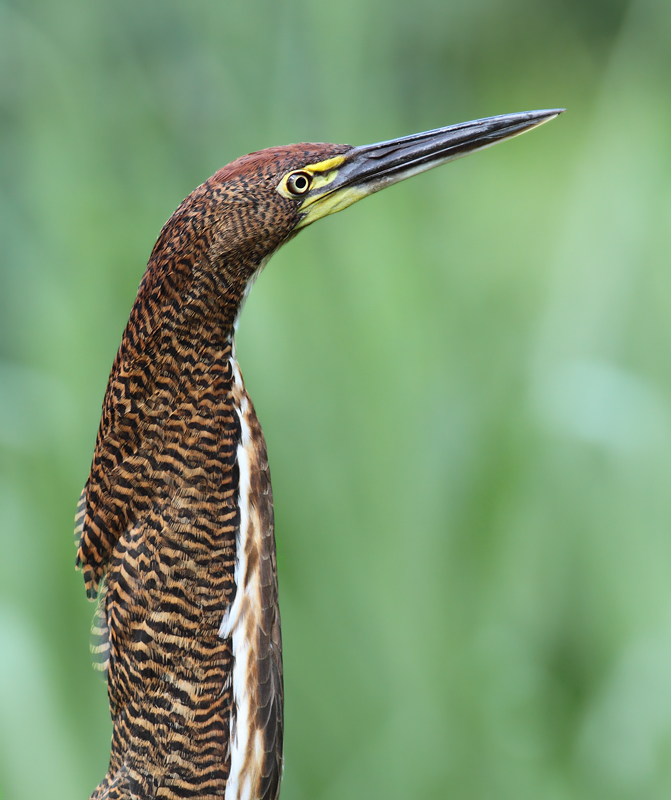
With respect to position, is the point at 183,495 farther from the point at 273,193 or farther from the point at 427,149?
the point at 427,149

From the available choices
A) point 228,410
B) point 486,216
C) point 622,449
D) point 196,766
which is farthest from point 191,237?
point 486,216

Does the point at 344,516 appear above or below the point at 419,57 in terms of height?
below

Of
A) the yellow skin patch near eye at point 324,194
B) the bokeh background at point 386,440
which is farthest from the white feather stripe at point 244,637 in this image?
the bokeh background at point 386,440

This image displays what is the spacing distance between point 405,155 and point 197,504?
339mm

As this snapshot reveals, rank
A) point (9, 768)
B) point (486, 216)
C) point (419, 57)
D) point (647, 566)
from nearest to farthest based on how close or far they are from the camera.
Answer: point (9, 768) < point (647, 566) < point (486, 216) < point (419, 57)

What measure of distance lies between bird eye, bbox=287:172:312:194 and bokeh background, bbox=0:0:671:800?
0.37 metres

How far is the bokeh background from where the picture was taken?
1.07 meters

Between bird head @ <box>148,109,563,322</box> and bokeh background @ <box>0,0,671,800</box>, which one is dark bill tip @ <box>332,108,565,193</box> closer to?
bird head @ <box>148,109,563,322</box>

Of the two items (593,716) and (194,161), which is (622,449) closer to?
(593,716)

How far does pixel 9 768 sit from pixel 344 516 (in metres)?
0.48

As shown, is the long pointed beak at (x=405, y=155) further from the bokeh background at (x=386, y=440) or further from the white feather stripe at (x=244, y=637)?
the bokeh background at (x=386, y=440)

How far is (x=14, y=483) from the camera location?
123 centimetres

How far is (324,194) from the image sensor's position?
0.72m

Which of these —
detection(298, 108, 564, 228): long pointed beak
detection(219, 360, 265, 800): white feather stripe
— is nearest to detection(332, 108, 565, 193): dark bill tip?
detection(298, 108, 564, 228): long pointed beak
